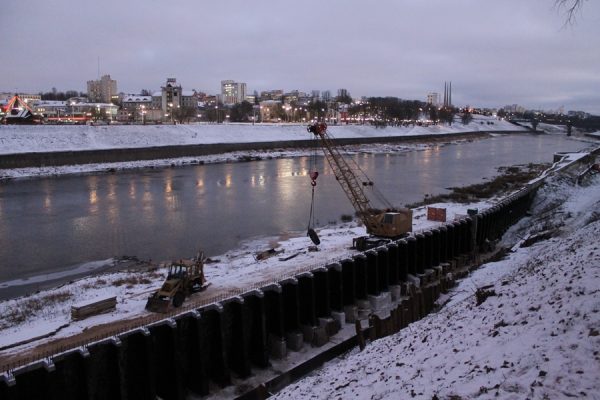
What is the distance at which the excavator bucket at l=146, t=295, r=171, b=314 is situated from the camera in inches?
603

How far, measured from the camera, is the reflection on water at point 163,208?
83.8 ft

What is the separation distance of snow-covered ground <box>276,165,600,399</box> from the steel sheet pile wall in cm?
276

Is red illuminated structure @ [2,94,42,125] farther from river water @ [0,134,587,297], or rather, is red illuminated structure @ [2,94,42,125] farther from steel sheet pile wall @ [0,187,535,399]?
steel sheet pile wall @ [0,187,535,399]

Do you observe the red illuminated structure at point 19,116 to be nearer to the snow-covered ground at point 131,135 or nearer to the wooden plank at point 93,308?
the snow-covered ground at point 131,135

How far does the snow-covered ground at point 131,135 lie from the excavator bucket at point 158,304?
53.4 meters

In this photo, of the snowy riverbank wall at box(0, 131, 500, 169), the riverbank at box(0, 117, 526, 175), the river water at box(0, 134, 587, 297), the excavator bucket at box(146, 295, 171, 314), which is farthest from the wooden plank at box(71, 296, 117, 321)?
the snowy riverbank wall at box(0, 131, 500, 169)

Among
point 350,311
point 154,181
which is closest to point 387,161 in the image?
point 154,181

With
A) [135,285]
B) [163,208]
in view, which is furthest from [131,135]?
[135,285]

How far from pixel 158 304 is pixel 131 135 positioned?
67531 mm

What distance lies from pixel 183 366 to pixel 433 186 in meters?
40.3

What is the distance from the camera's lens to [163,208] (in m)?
36.1

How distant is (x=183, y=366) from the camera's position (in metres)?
11.5

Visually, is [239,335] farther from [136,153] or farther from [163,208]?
[136,153]

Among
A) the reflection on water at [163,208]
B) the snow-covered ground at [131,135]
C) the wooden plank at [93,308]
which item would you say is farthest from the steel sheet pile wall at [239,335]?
the snow-covered ground at [131,135]
